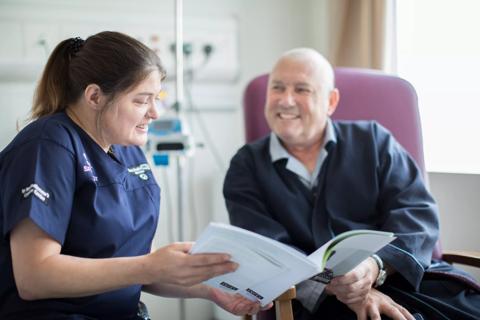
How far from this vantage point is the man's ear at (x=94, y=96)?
1183mm

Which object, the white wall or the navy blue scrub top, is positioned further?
the white wall

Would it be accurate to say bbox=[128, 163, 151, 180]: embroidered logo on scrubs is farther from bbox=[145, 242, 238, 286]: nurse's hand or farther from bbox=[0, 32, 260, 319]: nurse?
bbox=[145, 242, 238, 286]: nurse's hand

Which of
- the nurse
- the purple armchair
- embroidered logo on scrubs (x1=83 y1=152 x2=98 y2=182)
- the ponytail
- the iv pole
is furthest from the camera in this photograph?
the iv pole

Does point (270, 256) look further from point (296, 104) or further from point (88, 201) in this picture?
point (296, 104)

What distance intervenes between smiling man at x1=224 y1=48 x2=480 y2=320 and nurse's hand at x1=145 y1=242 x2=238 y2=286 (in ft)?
1.60

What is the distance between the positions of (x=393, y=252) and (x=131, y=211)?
72cm

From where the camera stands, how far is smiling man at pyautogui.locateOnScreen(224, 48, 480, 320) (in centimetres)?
141

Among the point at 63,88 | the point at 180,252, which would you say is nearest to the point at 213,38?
the point at 63,88

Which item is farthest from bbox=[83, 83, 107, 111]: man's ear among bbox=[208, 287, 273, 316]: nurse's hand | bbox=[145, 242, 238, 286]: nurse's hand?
bbox=[208, 287, 273, 316]: nurse's hand

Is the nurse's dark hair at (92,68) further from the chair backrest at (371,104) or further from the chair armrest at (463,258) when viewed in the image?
the chair armrest at (463,258)

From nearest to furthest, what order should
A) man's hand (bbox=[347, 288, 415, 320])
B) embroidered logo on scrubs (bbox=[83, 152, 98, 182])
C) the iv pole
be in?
1. embroidered logo on scrubs (bbox=[83, 152, 98, 182])
2. man's hand (bbox=[347, 288, 415, 320])
3. the iv pole

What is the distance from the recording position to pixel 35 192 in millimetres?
1016

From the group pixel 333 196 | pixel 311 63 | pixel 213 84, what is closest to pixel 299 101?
pixel 311 63

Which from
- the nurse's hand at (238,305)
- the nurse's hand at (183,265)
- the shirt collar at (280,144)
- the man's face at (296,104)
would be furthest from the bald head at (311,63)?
the nurse's hand at (183,265)
